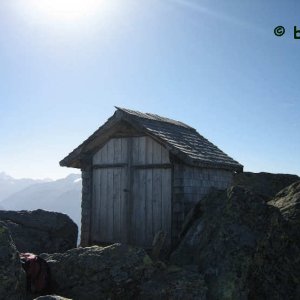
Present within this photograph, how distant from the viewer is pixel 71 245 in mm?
14227

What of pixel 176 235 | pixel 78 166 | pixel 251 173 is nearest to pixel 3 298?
pixel 176 235

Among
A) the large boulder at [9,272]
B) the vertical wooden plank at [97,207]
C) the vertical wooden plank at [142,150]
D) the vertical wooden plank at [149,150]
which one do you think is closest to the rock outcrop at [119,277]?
the large boulder at [9,272]

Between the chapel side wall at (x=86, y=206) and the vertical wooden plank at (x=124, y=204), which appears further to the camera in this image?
the chapel side wall at (x=86, y=206)

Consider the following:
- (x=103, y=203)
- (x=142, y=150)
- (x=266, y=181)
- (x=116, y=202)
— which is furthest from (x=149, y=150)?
(x=266, y=181)

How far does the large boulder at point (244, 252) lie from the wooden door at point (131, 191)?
2867mm

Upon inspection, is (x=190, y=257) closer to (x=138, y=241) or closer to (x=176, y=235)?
(x=176, y=235)

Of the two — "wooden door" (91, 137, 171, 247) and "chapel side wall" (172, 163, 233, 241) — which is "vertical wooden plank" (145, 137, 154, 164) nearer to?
"wooden door" (91, 137, 171, 247)

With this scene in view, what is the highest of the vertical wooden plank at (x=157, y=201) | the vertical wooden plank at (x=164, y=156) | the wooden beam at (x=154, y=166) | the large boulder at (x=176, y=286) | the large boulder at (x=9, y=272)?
the vertical wooden plank at (x=164, y=156)

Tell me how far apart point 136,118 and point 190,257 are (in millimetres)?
5322

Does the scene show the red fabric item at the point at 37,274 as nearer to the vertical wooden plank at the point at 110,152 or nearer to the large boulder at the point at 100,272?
the large boulder at the point at 100,272

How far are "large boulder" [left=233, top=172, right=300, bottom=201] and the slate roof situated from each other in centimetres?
488

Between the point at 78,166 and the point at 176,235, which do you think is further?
the point at 78,166

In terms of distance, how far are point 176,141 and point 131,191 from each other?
222 centimetres

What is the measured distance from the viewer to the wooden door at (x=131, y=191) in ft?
43.3
